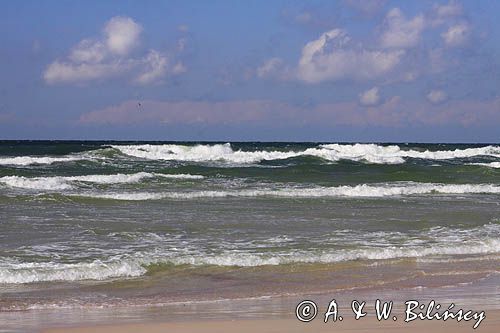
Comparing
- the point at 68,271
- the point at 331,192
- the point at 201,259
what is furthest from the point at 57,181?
the point at 68,271

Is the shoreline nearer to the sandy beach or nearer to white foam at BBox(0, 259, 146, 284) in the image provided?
the sandy beach

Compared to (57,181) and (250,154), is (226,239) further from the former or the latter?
(250,154)

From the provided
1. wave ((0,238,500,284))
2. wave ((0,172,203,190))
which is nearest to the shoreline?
wave ((0,238,500,284))

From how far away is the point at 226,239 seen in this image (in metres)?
12.0

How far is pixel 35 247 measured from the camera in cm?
1082

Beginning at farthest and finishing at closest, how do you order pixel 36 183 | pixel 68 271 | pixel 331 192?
pixel 36 183, pixel 331 192, pixel 68 271

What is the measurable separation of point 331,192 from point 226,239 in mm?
9765

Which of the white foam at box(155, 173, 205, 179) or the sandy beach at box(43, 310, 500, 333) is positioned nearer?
the sandy beach at box(43, 310, 500, 333)

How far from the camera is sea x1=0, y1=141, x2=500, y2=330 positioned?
343 inches

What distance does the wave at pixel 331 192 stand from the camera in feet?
62.8

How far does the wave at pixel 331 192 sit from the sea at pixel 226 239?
0.17ft

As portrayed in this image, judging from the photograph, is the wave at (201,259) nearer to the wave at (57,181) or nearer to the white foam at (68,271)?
the white foam at (68,271)

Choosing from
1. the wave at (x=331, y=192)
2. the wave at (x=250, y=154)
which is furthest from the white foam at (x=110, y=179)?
the wave at (x=250, y=154)

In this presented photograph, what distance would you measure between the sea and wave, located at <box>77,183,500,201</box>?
0.05m
